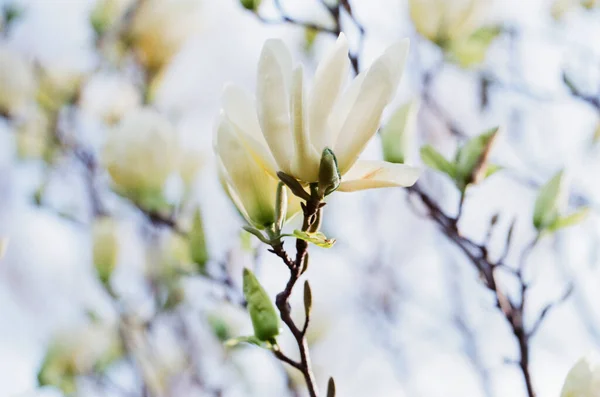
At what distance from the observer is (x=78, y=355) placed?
0.94 metres

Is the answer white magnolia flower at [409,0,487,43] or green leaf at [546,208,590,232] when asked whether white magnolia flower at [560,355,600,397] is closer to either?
green leaf at [546,208,590,232]

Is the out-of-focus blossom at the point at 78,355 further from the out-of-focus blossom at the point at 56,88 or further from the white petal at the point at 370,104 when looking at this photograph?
the white petal at the point at 370,104

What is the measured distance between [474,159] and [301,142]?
21 cm

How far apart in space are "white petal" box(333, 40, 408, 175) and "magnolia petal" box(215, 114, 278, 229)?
57 mm

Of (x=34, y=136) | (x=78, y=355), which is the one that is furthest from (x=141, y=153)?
(x=34, y=136)

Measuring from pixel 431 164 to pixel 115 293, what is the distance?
53 cm

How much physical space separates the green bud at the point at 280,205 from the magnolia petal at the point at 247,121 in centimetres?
1

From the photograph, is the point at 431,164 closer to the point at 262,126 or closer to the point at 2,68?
the point at 262,126

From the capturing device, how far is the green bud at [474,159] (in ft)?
1.69

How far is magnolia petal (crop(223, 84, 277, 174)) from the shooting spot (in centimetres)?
39

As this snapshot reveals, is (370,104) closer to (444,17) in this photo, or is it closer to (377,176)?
(377,176)

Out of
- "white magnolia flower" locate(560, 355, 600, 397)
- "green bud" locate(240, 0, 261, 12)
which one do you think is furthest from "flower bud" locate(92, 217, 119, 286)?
"white magnolia flower" locate(560, 355, 600, 397)

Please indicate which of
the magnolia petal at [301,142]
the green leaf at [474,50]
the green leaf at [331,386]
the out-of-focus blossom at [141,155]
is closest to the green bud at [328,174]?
the magnolia petal at [301,142]

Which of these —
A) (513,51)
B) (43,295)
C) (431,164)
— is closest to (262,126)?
(431,164)
